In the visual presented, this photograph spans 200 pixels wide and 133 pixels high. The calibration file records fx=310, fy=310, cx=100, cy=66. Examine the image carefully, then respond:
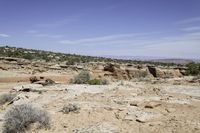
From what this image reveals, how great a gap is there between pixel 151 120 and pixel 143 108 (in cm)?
145

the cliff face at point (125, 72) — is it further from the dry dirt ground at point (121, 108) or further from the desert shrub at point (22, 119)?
the desert shrub at point (22, 119)

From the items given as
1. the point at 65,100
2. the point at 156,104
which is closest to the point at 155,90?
the point at 156,104

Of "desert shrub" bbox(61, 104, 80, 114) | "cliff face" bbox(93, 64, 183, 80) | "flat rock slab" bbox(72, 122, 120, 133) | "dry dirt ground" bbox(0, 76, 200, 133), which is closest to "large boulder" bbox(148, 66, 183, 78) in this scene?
"cliff face" bbox(93, 64, 183, 80)

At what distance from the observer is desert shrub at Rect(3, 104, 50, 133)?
10055 mm

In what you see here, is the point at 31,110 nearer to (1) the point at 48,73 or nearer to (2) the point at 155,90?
(2) the point at 155,90

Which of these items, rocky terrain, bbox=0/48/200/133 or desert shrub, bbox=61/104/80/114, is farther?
desert shrub, bbox=61/104/80/114

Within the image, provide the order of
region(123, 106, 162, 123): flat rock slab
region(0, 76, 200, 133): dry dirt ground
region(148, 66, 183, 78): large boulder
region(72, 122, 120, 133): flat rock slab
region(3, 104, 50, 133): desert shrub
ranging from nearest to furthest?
region(72, 122, 120, 133): flat rock slab, region(0, 76, 200, 133): dry dirt ground, region(3, 104, 50, 133): desert shrub, region(123, 106, 162, 123): flat rock slab, region(148, 66, 183, 78): large boulder

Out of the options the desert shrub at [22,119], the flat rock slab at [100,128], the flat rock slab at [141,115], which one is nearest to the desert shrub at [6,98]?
the desert shrub at [22,119]

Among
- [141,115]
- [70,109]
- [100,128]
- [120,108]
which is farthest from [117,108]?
[100,128]

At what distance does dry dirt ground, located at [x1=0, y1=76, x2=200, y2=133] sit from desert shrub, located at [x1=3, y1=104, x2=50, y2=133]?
275 millimetres

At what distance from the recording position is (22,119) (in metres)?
10.2

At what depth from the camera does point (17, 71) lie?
38.0 meters

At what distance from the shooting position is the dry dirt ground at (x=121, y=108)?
9.70 m

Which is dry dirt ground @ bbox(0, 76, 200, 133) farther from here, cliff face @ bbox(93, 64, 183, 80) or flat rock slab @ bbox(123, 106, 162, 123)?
cliff face @ bbox(93, 64, 183, 80)
